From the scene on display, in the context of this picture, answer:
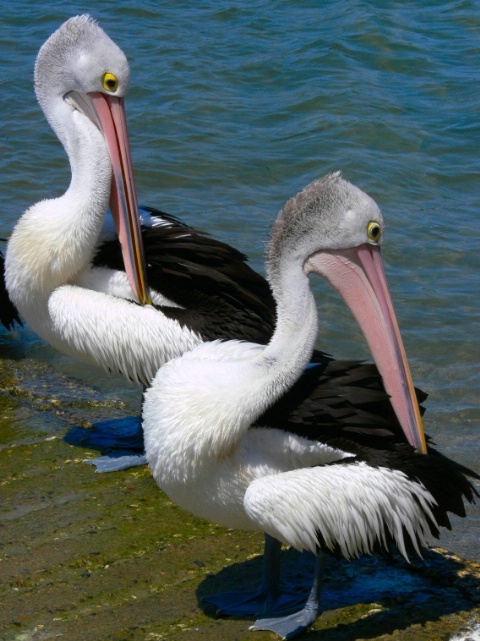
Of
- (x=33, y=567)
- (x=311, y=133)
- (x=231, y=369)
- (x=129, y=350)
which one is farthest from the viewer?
(x=311, y=133)

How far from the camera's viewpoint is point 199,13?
1176cm

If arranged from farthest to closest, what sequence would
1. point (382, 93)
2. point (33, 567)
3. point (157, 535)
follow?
point (382, 93), point (157, 535), point (33, 567)

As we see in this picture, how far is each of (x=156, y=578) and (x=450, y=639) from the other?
3.35ft

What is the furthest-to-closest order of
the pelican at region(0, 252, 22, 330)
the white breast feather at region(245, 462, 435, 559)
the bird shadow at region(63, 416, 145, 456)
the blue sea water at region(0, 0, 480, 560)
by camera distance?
the blue sea water at region(0, 0, 480, 560)
the pelican at region(0, 252, 22, 330)
the bird shadow at region(63, 416, 145, 456)
the white breast feather at region(245, 462, 435, 559)

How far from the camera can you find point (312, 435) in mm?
3490

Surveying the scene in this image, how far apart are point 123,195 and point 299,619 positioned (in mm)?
2188

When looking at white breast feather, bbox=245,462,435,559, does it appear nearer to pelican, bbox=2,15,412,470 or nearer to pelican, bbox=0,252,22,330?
pelican, bbox=2,15,412,470

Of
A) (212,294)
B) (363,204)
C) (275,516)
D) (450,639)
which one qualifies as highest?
(363,204)

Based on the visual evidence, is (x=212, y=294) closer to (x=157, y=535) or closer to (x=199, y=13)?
(x=157, y=535)

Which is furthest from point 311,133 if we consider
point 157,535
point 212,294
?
point 157,535

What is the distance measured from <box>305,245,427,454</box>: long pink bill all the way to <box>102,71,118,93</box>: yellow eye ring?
191 centimetres

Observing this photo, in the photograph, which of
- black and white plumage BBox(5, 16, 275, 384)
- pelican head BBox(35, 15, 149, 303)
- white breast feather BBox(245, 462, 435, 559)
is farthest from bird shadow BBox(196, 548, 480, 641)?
pelican head BBox(35, 15, 149, 303)

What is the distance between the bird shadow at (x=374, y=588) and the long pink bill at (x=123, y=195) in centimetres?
134

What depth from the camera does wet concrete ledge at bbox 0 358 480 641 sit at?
353cm
